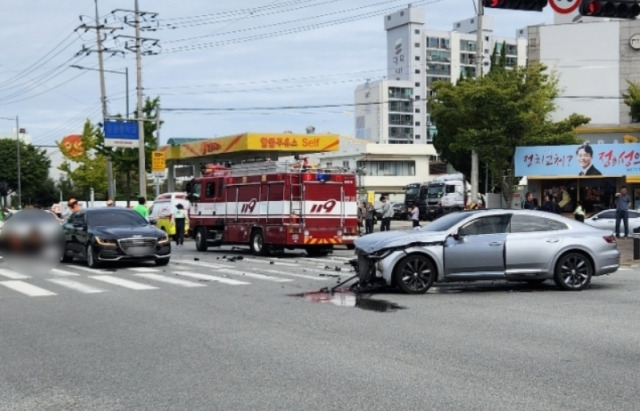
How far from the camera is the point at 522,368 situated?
816 cm

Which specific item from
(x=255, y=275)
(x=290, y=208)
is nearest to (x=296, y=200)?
(x=290, y=208)

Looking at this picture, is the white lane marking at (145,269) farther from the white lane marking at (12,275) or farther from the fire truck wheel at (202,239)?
the fire truck wheel at (202,239)

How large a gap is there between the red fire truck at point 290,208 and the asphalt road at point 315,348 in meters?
7.22

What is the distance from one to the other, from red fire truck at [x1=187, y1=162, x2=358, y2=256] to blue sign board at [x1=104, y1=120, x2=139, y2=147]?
65.2 ft

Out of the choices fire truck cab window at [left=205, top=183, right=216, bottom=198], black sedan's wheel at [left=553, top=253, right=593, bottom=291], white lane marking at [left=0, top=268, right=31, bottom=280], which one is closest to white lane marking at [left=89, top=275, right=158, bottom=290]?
white lane marking at [left=0, top=268, right=31, bottom=280]

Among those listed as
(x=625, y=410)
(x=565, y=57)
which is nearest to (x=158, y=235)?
(x=625, y=410)

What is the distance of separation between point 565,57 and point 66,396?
5369cm

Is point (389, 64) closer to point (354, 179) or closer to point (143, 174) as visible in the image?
point (143, 174)

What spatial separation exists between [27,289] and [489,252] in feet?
28.5

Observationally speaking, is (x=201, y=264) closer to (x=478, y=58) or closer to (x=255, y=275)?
(x=255, y=275)

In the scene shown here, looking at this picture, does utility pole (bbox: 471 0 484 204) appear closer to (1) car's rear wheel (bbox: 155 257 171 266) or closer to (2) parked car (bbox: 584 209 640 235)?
(2) parked car (bbox: 584 209 640 235)

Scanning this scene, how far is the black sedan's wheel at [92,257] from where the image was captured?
67.0 ft

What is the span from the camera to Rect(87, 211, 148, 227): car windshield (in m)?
21.3

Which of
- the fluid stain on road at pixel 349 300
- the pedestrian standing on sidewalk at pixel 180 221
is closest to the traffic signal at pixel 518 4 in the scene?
the fluid stain on road at pixel 349 300
